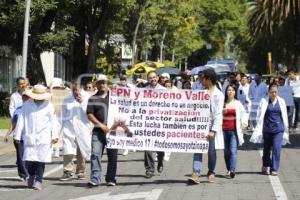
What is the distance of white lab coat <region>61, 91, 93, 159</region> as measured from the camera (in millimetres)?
13643

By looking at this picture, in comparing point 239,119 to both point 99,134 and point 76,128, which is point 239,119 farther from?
point 76,128

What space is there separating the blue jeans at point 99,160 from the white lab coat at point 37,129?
661 millimetres

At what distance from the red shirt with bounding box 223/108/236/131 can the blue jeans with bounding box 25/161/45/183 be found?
11.3 ft

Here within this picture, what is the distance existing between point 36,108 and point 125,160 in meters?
Answer: 4.92

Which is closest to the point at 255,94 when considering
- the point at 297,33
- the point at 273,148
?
the point at 273,148

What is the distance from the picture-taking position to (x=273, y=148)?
1387 centimetres

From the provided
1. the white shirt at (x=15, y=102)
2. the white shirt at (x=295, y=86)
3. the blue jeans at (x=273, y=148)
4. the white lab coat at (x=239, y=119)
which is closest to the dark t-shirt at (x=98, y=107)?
the white shirt at (x=15, y=102)

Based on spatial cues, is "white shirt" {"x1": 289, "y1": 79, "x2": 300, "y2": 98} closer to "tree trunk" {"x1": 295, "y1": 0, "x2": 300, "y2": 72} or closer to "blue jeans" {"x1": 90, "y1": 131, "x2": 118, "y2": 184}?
"tree trunk" {"x1": 295, "y1": 0, "x2": 300, "y2": 72}

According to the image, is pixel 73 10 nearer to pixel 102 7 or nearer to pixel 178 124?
pixel 102 7

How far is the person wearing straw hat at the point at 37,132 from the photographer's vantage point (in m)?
12.3

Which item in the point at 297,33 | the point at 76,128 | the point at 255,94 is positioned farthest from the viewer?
the point at 297,33

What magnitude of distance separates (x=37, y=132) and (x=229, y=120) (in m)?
3.53

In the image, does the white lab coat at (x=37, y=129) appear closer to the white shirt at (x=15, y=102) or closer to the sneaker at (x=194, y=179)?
the white shirt at (x=15, y=102)

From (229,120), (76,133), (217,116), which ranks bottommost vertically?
(76,133)
